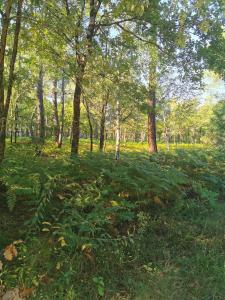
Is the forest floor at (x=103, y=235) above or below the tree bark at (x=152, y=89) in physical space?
below

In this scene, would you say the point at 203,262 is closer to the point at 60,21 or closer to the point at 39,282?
the point at 39,282

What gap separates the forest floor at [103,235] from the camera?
3736 millimetres

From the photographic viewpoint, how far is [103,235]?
4.32 metres

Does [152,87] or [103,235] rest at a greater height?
[152,87]

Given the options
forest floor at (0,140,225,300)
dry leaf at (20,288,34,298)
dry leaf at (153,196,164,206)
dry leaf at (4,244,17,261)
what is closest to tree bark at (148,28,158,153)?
dry leaf at (153,196,164,206)

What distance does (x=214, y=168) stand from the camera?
9219mm

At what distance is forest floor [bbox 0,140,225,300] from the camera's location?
3.74m

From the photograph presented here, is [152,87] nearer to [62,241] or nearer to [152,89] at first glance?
[152,89]

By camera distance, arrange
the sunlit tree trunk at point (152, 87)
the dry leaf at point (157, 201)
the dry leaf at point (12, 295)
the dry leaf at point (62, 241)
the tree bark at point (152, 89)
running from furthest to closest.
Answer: the tree bark at point (152, 89), the sunlit tree trunk at point (152, 87), the dry leaf at point (157, 201), the dry leaf at point (62, 241), the dry leaf at point (12, 295)

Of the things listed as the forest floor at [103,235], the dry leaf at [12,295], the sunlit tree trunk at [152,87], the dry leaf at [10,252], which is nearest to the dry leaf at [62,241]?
the forest floor at [103,235]

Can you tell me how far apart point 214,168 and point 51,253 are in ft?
21.2

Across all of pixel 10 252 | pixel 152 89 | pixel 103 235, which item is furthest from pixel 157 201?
pixel 152 89

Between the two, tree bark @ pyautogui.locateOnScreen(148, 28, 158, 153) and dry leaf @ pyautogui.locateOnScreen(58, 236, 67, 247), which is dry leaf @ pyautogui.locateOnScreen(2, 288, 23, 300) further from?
tree bark @ pyautogui.locateOnScreen(148, 28, 158, 153)

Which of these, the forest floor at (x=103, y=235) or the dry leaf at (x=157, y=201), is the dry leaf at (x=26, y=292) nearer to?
the forest floor at (x=103, y=235)
